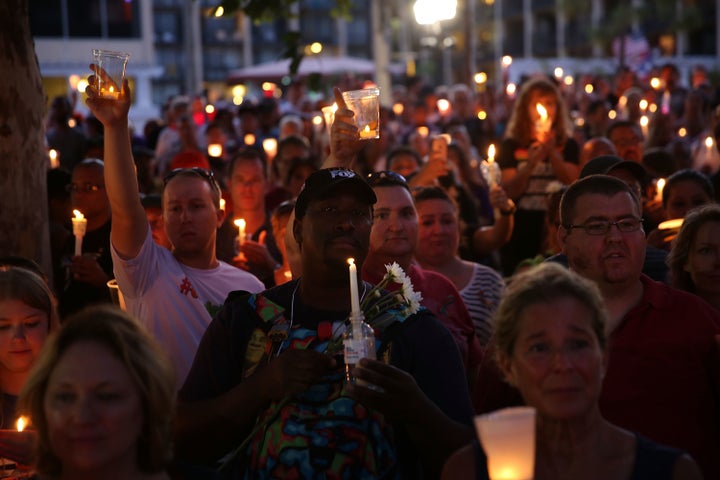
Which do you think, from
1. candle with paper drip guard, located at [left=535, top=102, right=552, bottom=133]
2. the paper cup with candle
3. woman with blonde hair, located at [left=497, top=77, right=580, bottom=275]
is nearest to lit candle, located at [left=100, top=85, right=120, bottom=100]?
the paper cup with candle

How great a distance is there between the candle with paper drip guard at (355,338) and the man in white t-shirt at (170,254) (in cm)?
144

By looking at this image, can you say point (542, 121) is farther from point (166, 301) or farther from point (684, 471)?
point (684, 471)

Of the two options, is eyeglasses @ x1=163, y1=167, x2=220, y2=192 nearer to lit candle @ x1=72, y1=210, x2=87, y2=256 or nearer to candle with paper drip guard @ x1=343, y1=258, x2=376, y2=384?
lit candle @ x1=72, y1=210, x2=87, y2=256

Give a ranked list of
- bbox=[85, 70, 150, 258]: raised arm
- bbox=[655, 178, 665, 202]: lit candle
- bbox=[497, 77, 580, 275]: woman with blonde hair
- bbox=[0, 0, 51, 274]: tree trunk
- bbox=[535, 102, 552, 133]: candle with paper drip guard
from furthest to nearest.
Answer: bbox=[535, 102, 552, 133]: candle with paper drip guard, bbox=[497, 77, 580, 275]: woman with blonde hair, bbox=[655, 178, 665, 202]: lit candle, bbox=[0, 0, 51, 274]: tree trunk, bbox=[85, 70, 150, 258]: raised arm

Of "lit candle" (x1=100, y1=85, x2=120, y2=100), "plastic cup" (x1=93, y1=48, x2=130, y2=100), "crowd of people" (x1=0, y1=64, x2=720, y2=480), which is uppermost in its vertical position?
"plastic cup" (x1=93, y1=48, x2=130, y2=100)

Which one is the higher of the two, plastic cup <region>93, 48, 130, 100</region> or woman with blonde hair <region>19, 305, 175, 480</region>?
plastic cup <region>93, 48, 130, 100</region>

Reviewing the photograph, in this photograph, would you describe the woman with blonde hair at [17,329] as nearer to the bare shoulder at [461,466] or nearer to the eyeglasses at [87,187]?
the bare shoulder at [461,466]

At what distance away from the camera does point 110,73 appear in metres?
5.07

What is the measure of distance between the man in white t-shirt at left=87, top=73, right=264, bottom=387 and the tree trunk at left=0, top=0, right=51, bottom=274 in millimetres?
774

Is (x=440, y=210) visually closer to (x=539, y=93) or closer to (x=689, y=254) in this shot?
(x=689, y=254)

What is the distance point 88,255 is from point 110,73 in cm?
171

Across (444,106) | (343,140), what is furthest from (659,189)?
(444,106)

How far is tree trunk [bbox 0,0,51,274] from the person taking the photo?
627 centimetres

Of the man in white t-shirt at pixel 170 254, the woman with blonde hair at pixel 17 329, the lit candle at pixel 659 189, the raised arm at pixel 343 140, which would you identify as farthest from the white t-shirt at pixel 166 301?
the lit candle at pixel 659 189
